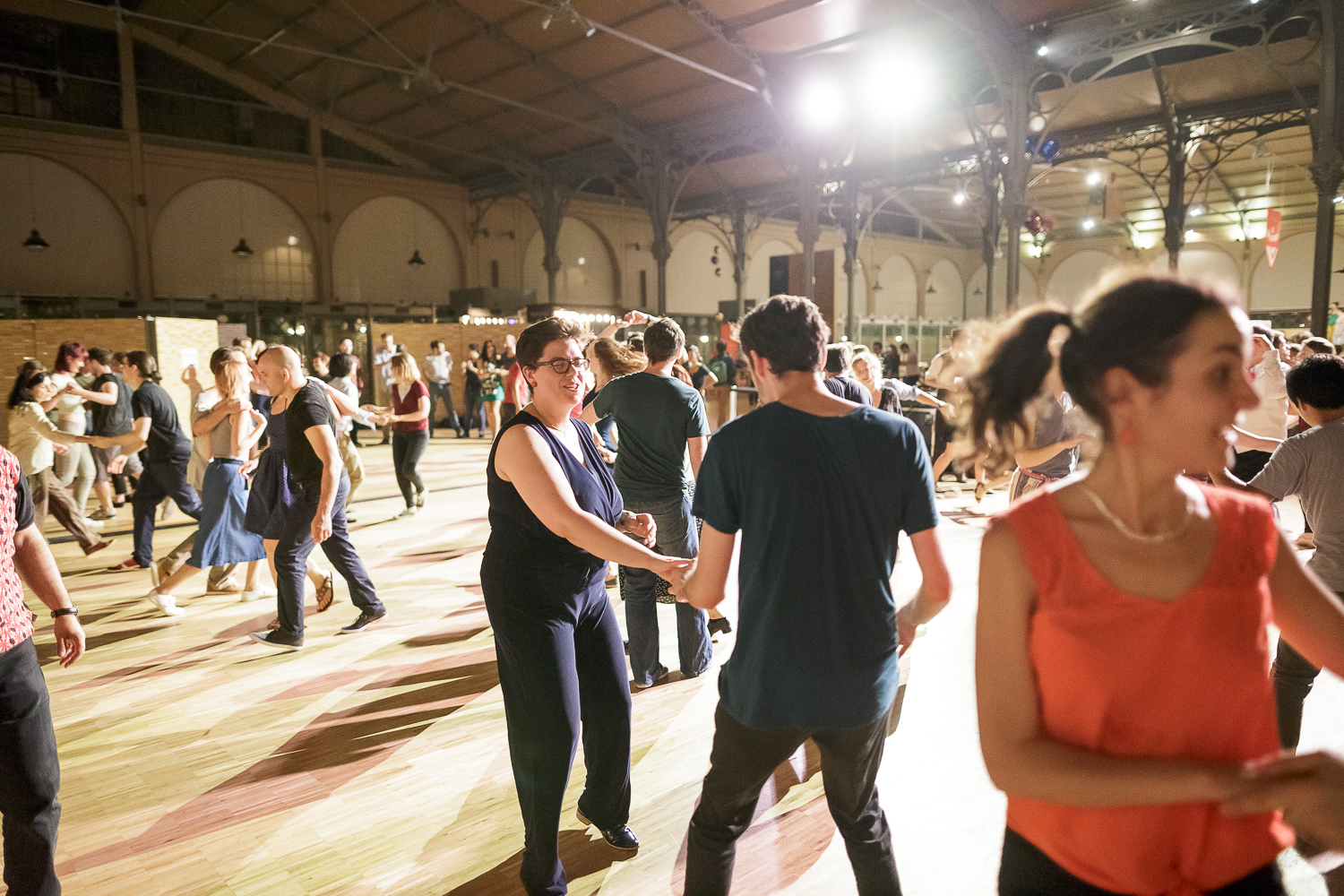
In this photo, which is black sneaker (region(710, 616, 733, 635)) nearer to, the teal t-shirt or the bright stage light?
the teal t-shirt

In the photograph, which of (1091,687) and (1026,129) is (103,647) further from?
(1026,129)

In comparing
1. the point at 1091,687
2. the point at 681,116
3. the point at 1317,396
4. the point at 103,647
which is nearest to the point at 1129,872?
the point at 1091,687

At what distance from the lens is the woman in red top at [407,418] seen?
266 inches

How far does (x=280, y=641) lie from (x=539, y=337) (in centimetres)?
272

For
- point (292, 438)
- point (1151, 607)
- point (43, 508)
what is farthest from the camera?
point (43, 508)

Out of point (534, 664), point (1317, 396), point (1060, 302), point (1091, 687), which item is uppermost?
point (1060, 302)

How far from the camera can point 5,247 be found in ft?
45.9

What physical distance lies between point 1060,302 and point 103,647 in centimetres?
463

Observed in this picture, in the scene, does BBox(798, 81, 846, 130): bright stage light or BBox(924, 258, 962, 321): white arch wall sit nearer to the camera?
BBox(798, 81, 846, 130): bright stage light

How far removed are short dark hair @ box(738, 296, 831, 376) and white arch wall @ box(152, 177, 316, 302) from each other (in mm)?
17558

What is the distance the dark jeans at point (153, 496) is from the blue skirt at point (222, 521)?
847 millimetres

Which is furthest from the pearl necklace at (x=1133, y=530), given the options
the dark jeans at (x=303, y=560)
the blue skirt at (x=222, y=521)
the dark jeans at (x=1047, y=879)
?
the blue skirt at (x=222, y=521)

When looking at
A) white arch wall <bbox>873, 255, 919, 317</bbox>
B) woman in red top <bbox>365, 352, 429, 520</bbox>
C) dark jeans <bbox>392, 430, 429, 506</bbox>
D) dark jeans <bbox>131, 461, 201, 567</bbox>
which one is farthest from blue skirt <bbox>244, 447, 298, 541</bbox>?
white arch wall <bbox>873, 255, 919, 317</bbox>

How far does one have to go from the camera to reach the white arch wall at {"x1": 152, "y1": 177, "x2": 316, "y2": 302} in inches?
623
